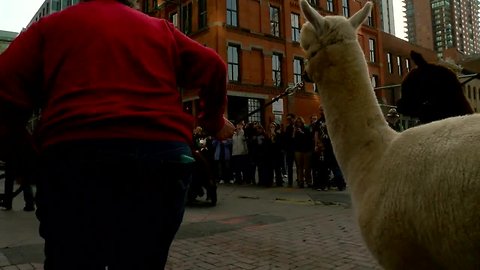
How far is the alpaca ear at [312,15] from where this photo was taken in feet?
6.06

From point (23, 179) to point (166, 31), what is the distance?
2.90 feet

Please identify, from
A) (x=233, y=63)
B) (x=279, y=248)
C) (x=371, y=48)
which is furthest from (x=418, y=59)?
(x=371, y=48)

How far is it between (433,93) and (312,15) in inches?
61.4

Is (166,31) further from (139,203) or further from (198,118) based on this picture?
(139,203)

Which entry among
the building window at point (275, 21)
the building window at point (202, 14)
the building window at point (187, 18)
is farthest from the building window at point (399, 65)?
the building window at point (187, 18)

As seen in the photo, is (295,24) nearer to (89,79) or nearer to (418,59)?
(418,59)

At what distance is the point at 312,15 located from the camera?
185 cm

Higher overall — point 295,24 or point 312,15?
point 295,24

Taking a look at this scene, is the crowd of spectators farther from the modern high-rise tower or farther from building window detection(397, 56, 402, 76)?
the modern high-rise tower

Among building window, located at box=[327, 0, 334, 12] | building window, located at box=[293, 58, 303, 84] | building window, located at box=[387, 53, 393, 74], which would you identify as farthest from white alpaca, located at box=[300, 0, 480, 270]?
building window, located at box=[387, 53, 393, 74]

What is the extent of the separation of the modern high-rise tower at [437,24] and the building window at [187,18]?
8615cm

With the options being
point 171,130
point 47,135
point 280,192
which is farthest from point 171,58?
point 280,192

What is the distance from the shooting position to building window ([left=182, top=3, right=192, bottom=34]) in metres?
26.4

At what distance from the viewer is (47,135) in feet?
5.15
